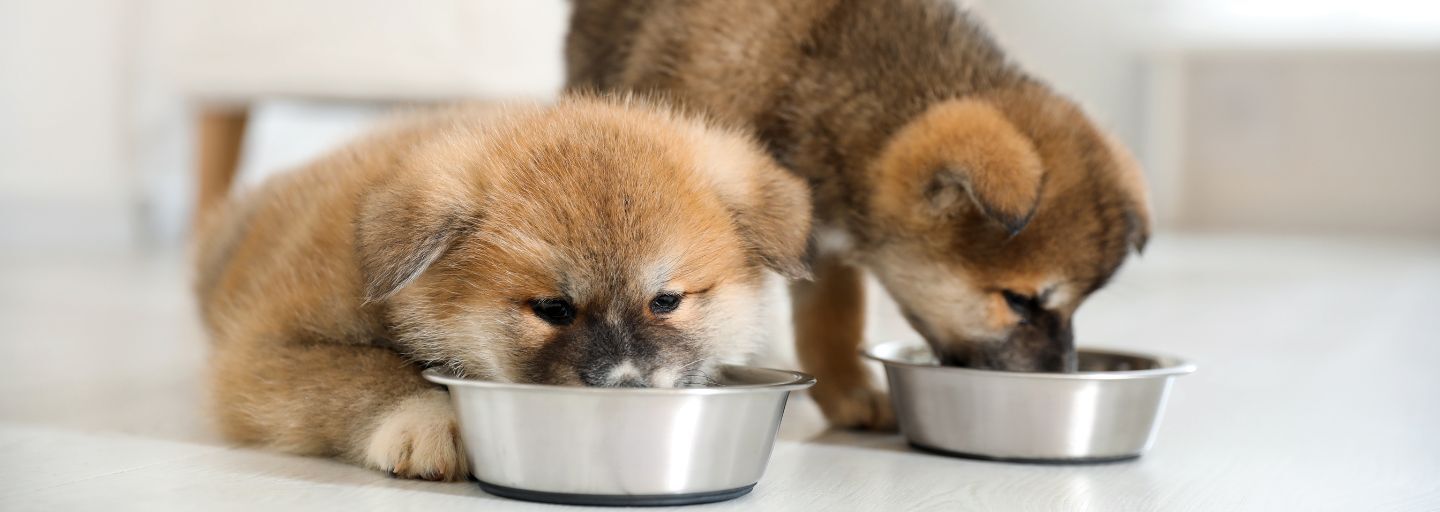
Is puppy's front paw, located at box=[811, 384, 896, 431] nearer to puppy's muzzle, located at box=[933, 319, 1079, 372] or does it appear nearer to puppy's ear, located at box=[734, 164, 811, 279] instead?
puppy's muzzle, located at box=[933, 319, 1079, 372]

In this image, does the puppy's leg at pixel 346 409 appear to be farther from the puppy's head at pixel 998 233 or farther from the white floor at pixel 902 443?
the puppy's head at pixel 998 233

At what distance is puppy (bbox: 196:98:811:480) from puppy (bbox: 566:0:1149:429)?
343 millimetres

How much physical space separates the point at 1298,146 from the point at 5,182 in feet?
24.4

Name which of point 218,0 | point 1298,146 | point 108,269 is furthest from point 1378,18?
point 108,269

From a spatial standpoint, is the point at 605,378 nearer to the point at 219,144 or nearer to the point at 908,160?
the point at 908,160

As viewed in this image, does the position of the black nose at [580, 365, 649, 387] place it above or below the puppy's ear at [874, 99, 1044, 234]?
below

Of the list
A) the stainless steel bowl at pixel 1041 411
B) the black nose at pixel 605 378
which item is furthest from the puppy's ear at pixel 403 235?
the stainless steel bowl at pixel 1041 411

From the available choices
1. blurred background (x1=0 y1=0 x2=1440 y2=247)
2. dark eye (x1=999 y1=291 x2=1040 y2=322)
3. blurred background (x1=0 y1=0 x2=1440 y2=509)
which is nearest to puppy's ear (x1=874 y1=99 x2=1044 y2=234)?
dark eye (x1=999 y1=291 x2=1040 y2=322)

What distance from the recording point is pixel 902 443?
2.19m

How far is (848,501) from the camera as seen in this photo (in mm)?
1704

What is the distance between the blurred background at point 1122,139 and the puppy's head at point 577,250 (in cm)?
44

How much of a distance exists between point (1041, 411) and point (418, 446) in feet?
2.76

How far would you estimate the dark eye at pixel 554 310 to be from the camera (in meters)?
1.64

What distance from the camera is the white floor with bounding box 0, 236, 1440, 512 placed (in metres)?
1.69
